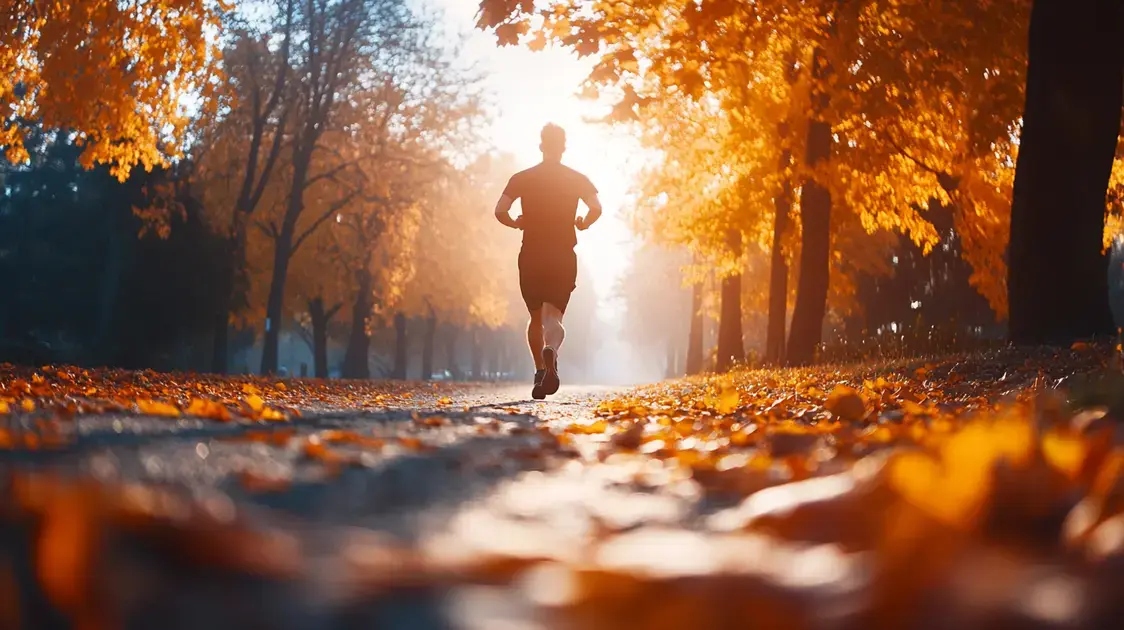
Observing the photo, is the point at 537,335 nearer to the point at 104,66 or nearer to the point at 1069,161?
the point at 1069,161

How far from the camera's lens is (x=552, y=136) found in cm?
984

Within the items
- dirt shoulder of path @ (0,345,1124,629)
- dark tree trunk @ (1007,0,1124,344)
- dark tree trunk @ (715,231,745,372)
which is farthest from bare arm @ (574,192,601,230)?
dark tree trunk @ (715,231,745,372)

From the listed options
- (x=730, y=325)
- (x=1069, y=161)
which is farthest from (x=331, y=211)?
(x=1069, y=161)

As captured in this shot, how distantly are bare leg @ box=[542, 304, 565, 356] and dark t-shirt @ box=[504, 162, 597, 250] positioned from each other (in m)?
0.63

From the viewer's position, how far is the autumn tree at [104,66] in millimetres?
13727

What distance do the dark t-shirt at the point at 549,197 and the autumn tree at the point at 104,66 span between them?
258 inches

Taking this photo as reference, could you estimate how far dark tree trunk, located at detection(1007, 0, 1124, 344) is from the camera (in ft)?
28.7

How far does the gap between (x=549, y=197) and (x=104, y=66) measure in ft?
26.4

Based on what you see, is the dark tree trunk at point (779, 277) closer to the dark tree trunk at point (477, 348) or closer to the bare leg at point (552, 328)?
the bare leg at point (552, 328)

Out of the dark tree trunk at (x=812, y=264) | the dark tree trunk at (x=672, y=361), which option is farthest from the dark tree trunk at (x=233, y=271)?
the dark tree trunk at (x=672, y=361)

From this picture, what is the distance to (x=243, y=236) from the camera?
86.6 ft

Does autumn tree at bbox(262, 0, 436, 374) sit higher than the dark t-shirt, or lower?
higher

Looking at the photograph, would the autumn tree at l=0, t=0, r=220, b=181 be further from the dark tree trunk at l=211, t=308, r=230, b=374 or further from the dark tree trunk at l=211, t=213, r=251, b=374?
the dark tree trunk at l=211, t=308, r=230, b=374

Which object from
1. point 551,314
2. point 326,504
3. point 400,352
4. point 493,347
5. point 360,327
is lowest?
point 326,504
